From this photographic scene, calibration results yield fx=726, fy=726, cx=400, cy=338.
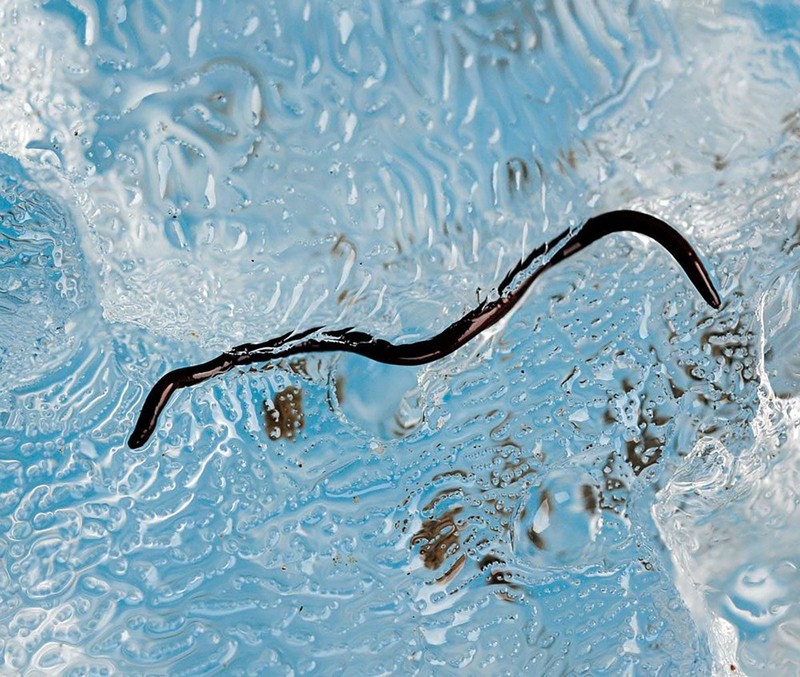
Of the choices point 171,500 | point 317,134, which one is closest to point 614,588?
point 171,500

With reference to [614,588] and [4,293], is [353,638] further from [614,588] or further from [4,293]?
[4,293]

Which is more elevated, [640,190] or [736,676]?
[640,190]

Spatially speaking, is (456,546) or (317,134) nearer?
(317,134)
